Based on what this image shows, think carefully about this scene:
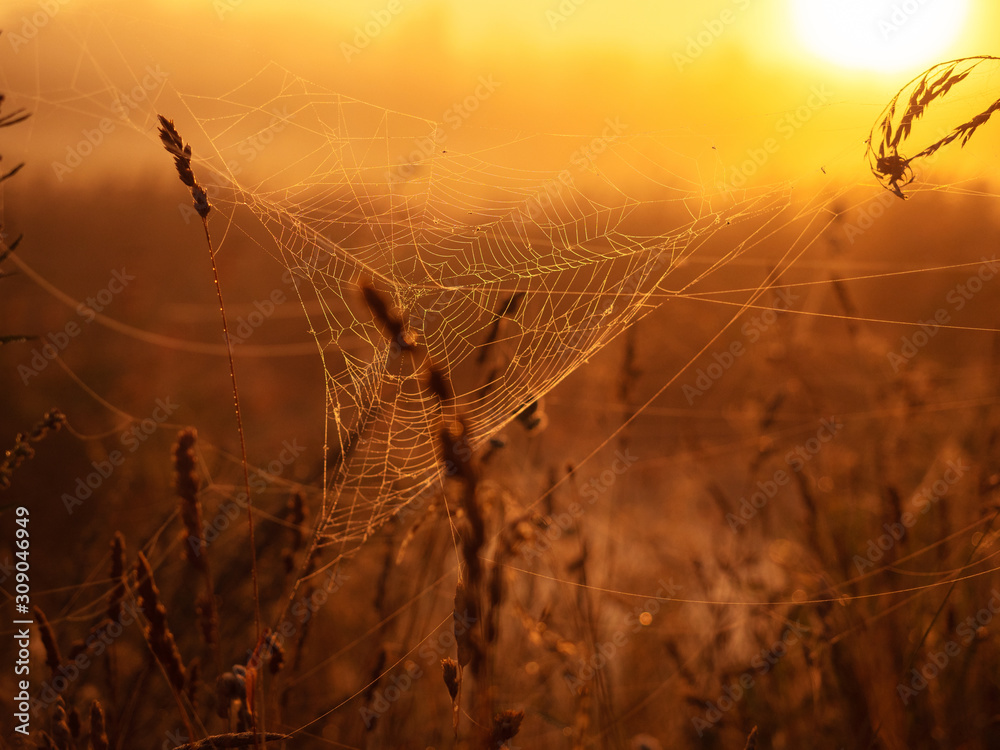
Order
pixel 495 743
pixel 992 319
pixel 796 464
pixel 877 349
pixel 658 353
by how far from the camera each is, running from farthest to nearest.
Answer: pixel 658 353 < pixel 992 319 < pixel 877 349 < pixel 796 464 < pixel 495 743

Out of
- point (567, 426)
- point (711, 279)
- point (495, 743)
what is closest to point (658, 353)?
point (567, 426)

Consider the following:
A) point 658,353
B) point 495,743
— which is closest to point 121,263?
point 658,353

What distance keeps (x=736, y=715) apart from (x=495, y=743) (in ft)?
4.07

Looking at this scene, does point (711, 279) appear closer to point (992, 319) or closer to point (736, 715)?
point (992, 319)

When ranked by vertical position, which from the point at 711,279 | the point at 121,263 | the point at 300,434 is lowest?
the point at 300,434

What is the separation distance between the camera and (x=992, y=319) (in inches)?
214

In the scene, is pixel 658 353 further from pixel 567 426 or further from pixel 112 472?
pixel 112 472

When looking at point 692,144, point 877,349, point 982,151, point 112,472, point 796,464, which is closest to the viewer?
point 982,151

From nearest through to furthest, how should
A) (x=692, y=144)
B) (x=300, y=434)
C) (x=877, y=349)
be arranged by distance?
1. (x=692, y=144)
2. (x=877, y=349)
3. (x=300, y=434)

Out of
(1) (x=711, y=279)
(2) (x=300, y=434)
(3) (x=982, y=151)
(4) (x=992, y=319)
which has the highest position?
(1) (x=711, y=279)

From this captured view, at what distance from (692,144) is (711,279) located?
17.6ft

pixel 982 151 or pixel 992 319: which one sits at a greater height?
pixel 992 319

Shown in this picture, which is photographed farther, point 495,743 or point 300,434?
point 300,434

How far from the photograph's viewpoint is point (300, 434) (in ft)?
15.2
